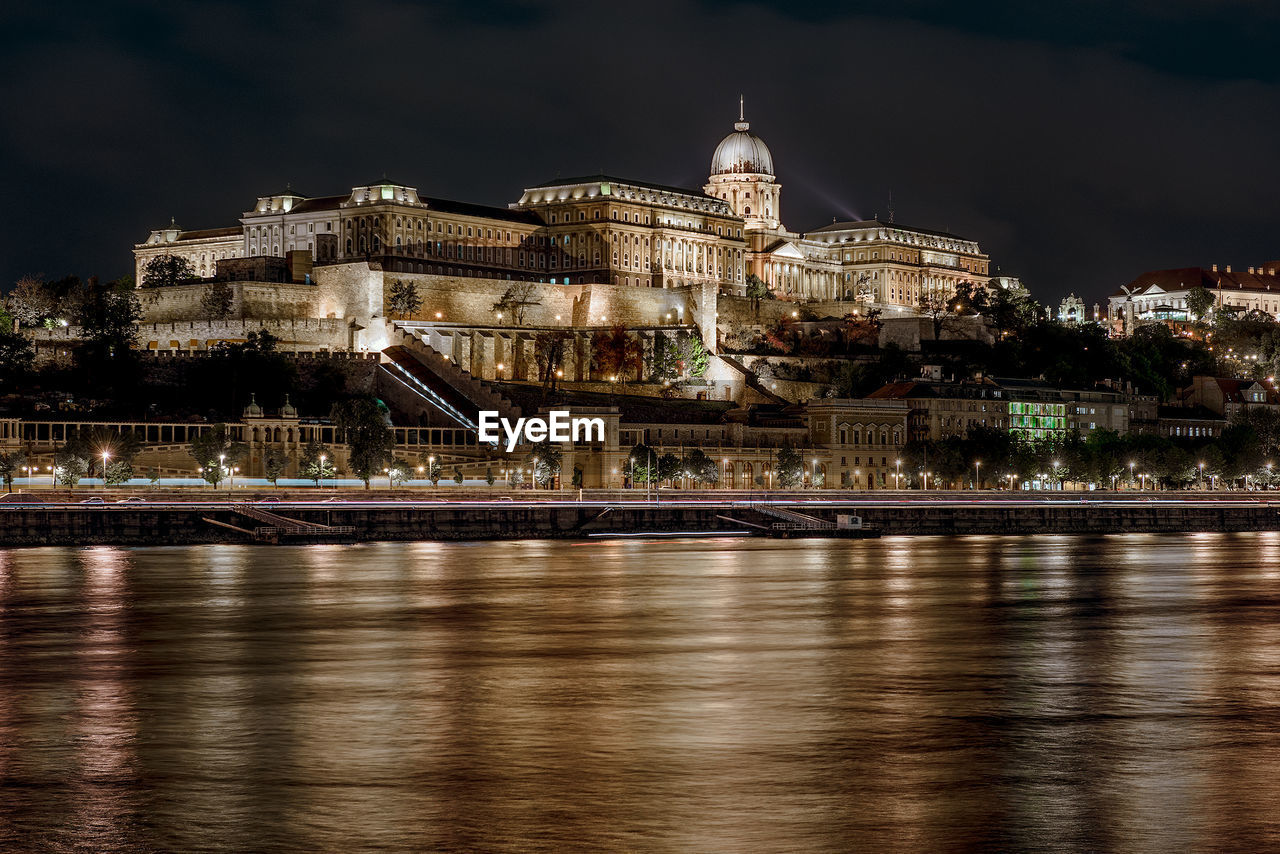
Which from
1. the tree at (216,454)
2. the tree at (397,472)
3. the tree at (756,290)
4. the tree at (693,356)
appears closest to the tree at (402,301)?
the tree at (693,356)

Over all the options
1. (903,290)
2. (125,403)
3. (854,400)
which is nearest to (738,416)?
(854,400)

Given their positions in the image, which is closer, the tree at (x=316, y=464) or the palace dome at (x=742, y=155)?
the tree at (x=316, y=464)

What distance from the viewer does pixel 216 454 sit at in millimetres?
70750

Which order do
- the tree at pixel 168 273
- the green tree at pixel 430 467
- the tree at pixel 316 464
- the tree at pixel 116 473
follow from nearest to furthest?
the tree at pixel 116 473
the tree at pixel 316 464
the green tree at pixel 430 467
the tree at pixel 168 273

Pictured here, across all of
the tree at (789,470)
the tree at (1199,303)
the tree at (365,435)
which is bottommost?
the tree at (789,470)

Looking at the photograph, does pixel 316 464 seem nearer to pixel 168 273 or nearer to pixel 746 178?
pixel 168 273

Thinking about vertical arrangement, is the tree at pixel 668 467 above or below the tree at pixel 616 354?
below

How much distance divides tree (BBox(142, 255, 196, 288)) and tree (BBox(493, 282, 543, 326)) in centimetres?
1822

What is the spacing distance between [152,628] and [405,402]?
55.1m

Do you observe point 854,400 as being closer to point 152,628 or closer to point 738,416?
point 738,416

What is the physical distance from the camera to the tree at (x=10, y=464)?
63938 millimetres

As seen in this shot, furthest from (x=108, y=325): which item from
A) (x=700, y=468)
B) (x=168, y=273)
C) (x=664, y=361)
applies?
(x=700, y=468)

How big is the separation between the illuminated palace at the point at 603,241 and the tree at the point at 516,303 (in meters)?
4.46

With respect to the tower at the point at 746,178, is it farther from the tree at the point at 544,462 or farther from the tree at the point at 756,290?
the tree at the point at 544,462
